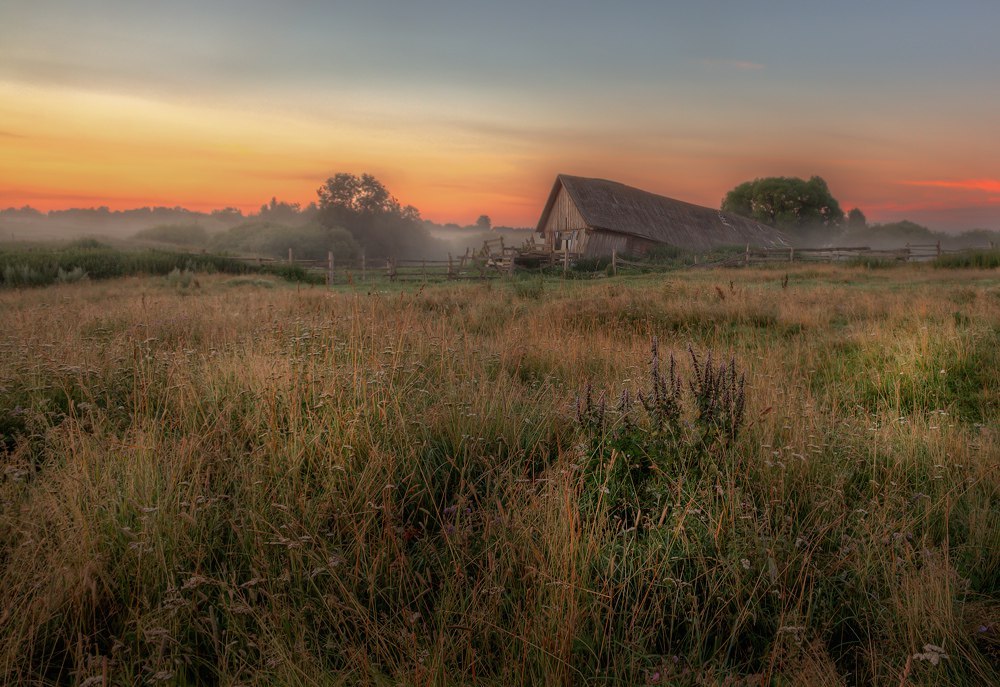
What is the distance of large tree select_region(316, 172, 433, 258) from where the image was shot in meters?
63.3

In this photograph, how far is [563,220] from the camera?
4019 centimetres

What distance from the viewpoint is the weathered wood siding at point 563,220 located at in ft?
125

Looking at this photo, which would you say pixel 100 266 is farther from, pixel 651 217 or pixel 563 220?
pixel 651 217

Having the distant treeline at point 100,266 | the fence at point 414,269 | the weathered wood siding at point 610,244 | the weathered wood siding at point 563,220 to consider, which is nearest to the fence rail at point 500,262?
the fence at point 414,269

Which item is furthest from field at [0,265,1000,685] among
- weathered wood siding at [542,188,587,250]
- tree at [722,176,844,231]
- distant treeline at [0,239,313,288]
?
tree at [722,176,844,231]

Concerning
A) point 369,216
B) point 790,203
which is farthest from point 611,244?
point 790,203

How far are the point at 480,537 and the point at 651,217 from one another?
1687 inches

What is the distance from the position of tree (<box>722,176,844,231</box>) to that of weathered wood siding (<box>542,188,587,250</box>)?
122 feet

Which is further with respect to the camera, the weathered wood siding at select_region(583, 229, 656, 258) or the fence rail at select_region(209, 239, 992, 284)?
the weathered wood siding at select_region(583, 229, 656, 258)

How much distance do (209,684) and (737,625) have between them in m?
2.27

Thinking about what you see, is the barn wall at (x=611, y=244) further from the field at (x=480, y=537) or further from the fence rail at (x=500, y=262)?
the field at (x=480, y=537)

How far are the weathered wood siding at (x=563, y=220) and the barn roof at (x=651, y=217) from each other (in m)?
0.53

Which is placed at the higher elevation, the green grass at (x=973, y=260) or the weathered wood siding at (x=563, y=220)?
the weathered wood siding at (x=563, y=220)

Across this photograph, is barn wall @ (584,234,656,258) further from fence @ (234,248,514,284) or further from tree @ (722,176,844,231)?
tree @ (722,176,844,231)
